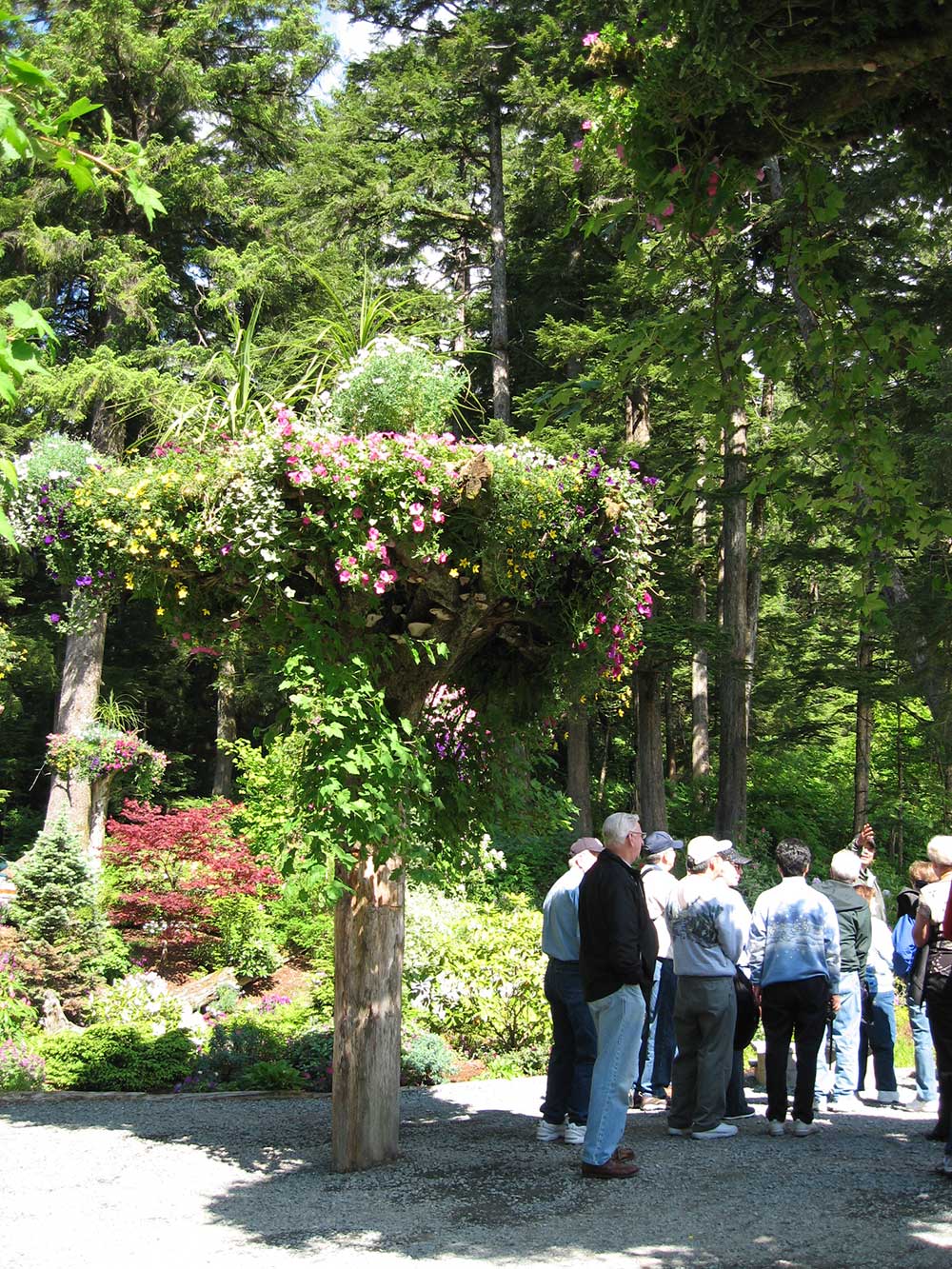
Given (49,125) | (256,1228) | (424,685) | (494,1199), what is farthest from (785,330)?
(256,1228)

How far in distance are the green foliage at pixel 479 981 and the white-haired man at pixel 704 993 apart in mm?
3121

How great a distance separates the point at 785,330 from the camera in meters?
4.75

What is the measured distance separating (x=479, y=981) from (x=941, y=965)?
4.84m

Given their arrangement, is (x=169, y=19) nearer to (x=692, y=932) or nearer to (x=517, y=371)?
(x=517, y=371)

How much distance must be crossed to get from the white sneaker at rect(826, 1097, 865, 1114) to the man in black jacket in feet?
7.27

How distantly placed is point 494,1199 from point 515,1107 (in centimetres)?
234

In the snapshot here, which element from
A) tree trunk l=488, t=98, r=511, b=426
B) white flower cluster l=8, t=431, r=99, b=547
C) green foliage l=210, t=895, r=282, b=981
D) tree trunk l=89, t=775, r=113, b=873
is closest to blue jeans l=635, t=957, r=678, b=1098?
white flower cluster l=8, t=431, r=99, b=547

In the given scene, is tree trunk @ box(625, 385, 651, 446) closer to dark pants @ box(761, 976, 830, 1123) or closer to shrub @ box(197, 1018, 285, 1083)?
shrub @ box(197, 1018, 285, 1083)

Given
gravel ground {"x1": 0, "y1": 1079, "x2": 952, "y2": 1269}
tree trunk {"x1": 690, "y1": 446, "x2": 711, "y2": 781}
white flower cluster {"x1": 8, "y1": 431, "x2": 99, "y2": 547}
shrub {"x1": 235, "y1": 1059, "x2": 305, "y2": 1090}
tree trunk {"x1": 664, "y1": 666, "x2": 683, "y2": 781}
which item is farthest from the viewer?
tree trunk {"x1": 664, "y1": 666, "x2": 683, "y2": 781}

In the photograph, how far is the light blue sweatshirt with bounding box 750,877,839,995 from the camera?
6.15 m

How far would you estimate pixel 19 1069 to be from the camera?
8906 mm

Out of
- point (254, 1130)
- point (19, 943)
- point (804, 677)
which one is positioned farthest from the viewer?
point (804, 677)

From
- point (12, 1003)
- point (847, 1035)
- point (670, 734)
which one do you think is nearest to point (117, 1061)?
point (12, 1003)

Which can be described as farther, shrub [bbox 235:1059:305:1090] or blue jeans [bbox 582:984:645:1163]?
shrub [bbox 235:1059:305:1090]
